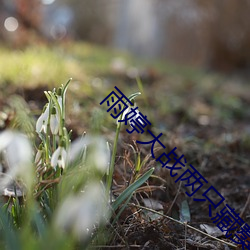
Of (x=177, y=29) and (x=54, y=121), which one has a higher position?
(x=177, y=29)

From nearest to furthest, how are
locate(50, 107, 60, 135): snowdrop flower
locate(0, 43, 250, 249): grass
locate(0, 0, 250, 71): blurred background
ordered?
locate(50, 107, 60, 135): snowdrop flower, locate(0, 43, 250, 249): grass, locate(0, 0, 250, 71): blurred background

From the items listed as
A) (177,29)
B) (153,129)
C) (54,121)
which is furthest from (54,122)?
(177,29)

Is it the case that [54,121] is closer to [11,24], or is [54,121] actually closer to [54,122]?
[54,122]

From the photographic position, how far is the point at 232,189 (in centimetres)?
195

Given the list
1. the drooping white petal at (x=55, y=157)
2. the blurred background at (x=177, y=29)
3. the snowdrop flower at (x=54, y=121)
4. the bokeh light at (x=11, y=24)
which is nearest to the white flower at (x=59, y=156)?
the drooping white petal at (x=55, y=157)

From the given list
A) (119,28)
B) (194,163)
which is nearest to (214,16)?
(119,28)

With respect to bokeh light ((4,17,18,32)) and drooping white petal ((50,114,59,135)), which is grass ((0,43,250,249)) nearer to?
drooping white petal ((50,114,59,135))

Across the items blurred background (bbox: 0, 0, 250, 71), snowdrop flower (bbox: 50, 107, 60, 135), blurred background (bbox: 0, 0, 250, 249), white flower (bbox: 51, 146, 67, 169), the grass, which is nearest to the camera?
white flower (bbox: 51, 146, 67, 169)

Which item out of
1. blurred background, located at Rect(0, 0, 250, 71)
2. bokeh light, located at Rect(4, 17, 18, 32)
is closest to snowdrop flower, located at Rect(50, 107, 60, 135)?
blurred background, located at Rect(0, 0, 250, 71)

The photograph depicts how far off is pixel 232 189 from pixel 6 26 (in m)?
5.28

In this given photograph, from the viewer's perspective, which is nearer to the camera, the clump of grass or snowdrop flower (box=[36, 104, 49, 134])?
the clump of grass

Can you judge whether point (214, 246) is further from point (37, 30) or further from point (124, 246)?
point (37, 30)

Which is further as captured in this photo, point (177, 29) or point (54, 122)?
point (177, 29)

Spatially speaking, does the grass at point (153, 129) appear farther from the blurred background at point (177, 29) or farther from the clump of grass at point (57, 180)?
the blurred background at point (177, 29)
